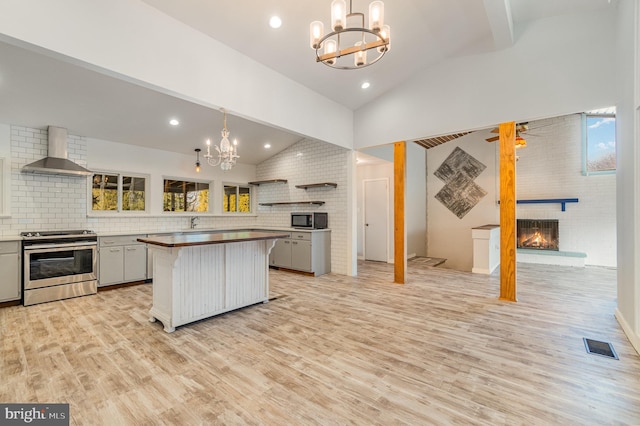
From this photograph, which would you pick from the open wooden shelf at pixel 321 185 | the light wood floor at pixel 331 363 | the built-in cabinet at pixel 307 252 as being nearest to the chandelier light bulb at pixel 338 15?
the light wood floor at pixel 331 363

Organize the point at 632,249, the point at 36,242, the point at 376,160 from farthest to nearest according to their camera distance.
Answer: the point at 376,160 → the point at 36,242 → the point at 632,249

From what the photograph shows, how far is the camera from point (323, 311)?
3754 millimetres

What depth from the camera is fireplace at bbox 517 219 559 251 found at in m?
7.25

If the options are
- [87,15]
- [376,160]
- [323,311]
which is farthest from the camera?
[376,160]

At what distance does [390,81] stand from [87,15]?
13.7 feet

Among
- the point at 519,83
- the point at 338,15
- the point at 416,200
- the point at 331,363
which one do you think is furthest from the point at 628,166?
the point at 416,200

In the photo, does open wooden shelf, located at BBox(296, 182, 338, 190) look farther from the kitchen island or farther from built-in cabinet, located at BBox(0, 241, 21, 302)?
built-in cabinet, located at BBox(0, 241, 21, 302)

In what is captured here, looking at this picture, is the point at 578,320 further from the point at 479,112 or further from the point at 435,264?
the point at 435,264

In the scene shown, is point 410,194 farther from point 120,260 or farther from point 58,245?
point 58,245

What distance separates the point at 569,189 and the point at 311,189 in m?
6.36

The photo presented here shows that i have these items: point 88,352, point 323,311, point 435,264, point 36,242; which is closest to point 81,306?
point 36,242

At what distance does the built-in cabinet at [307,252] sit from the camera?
581 centimetres

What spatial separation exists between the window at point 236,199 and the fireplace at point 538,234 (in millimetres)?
7353

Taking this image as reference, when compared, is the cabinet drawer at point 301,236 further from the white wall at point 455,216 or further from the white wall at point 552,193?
the white wall at point 552,193
